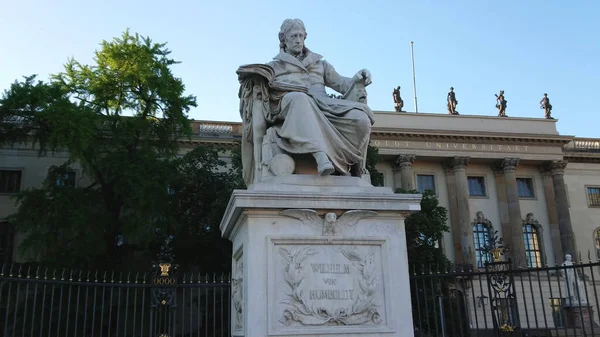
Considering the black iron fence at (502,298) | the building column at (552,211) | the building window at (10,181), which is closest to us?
the black iron fence at (502,298)

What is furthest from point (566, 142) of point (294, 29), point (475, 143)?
point (294, 29)

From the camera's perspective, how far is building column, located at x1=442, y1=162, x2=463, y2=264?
3862cm

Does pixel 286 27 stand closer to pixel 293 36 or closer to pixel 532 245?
pixel 293 36

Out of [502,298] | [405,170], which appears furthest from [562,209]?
Result: [502,298]

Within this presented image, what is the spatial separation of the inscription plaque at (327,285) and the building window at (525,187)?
4034 centimetres

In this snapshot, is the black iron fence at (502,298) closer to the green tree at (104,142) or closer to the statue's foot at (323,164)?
the statue's foot at (323,164)

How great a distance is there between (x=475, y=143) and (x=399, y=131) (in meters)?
5.76

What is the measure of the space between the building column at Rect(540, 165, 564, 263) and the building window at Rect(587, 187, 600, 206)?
13.7 ft

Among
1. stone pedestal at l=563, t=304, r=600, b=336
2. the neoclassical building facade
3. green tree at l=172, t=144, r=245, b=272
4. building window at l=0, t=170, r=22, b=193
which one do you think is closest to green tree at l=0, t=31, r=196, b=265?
green tree at l=172, t=144, r=245, b=272

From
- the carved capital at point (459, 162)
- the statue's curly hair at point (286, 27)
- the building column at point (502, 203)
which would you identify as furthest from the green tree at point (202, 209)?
the building column at point (502, 203)

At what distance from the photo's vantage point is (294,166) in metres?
5.78

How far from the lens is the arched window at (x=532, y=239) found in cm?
4088

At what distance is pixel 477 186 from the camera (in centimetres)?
4231

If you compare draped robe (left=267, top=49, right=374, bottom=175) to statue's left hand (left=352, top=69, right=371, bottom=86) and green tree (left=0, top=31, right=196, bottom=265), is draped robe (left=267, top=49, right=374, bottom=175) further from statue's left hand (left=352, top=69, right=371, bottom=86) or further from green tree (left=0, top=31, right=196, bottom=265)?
green tree (left=0, top=31, right=196, bottom=265)
